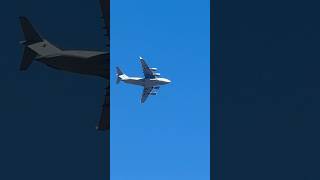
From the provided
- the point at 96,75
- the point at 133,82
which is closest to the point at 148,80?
the point at 133,82

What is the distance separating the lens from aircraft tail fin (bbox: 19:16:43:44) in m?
43.7

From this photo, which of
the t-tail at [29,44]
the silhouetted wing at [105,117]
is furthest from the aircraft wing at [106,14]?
the t-tail at [29,44]

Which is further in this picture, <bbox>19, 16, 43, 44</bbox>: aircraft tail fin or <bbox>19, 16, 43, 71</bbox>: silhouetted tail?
<bbox>19, 16, 43, 71</bbox>: silhouetted tail

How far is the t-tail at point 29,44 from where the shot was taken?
43.8m

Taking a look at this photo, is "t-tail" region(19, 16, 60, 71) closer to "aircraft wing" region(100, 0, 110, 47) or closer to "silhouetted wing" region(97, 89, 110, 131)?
"silhouetted wing" region(97, 89, 110, 131)

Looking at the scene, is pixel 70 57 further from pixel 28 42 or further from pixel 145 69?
pixel 145 69

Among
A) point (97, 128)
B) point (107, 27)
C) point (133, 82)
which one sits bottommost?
point (97, 128)

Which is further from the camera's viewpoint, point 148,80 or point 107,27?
point 148,80

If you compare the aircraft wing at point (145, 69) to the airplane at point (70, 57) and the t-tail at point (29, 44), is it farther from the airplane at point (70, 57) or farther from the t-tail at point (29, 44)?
the t-tail at point (29, 44)

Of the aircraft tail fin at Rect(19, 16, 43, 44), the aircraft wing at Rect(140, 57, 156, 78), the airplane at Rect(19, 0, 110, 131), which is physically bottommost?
the aircraft wing at Rect(140, 57, 156, 78)

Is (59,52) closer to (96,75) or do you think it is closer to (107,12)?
(96,75)

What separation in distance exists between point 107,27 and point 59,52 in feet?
26.1

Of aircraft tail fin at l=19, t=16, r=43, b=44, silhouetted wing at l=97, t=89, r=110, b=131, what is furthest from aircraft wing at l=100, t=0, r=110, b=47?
aircraft tail fin at l=19, t=16, r=43, b=44

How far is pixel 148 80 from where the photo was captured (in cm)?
4509
